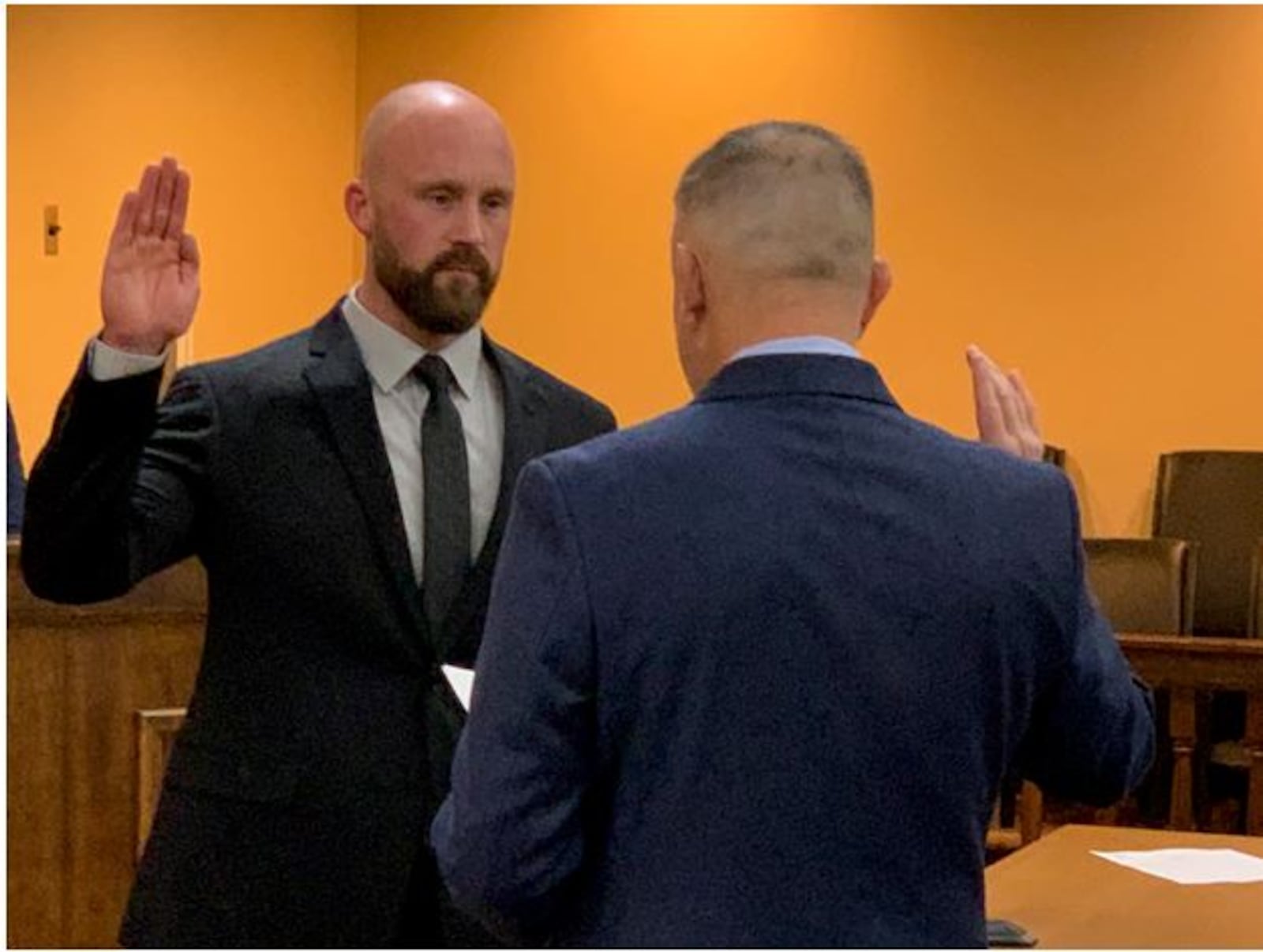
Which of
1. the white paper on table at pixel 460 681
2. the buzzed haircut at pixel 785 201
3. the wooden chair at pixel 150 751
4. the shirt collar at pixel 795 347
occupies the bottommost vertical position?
the wooden chair at pixel 150 751

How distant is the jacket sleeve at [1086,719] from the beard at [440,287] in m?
0.84

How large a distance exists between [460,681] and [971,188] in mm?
5944

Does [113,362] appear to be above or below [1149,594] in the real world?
above

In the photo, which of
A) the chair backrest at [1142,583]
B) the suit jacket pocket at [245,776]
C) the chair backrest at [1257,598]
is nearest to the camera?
the suit jacket pocket at [245,776]

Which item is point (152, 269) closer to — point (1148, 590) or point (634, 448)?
point (634, 448)

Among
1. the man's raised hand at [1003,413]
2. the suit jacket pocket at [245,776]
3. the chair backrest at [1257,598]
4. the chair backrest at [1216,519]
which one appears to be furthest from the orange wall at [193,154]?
the man's raised hand at [1003,413]

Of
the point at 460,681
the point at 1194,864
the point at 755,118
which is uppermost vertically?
the point at 755,118

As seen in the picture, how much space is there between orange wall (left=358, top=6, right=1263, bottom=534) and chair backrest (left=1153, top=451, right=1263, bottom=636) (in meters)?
0.35

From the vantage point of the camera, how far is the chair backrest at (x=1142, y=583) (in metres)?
5.73

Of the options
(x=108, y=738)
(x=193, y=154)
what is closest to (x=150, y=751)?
(x=108, y=738)

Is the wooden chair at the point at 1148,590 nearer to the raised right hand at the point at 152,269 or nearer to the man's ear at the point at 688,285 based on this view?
the raised right hand at the point at 152,269

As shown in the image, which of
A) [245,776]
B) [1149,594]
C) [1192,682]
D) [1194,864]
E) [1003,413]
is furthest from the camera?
[1149,594]

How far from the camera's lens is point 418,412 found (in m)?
2.35

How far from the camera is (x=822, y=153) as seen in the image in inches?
65.3
